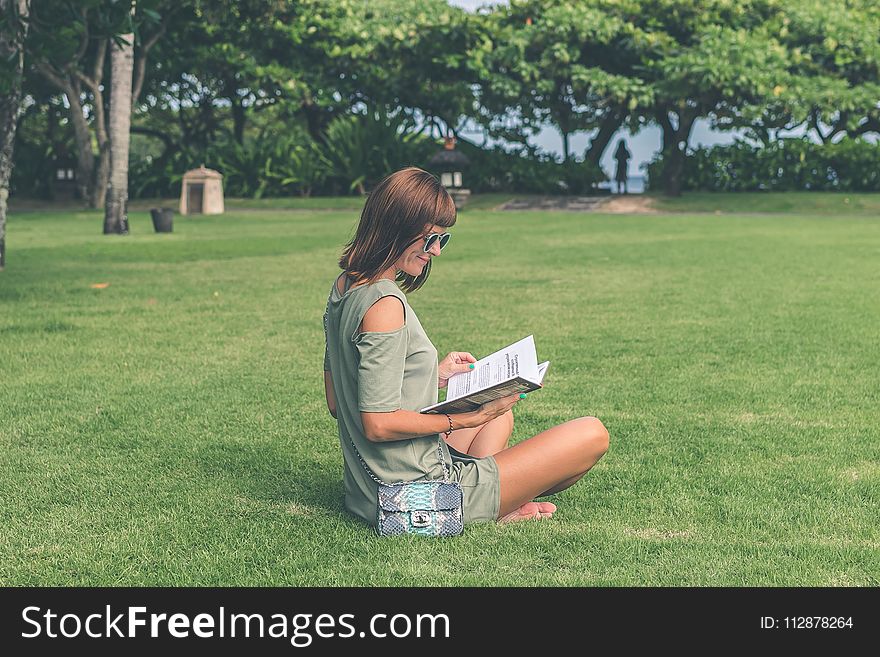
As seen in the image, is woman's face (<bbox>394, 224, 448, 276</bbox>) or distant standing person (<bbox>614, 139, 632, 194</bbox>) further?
distant standing person (<bbox>614, 139, 632, 194</bbox>)

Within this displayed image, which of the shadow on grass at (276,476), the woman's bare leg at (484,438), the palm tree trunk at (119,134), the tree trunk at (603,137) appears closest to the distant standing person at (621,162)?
the tree trunk at (603,137)

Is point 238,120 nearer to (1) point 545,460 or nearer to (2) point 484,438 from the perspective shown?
(2) point 484,438

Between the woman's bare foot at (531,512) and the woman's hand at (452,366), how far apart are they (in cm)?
57

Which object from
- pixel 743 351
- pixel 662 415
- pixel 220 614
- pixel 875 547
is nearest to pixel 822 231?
pixel 743 351

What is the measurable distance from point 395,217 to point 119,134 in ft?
59.3

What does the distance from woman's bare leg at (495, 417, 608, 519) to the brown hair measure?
0.94 m

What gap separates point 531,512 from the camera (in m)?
4.47

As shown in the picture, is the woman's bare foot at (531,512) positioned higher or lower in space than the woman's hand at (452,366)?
lower

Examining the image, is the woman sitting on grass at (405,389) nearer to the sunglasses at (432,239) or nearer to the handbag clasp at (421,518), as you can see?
the sunglasses at (432,239)

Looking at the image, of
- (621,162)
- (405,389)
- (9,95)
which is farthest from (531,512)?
(621,162)

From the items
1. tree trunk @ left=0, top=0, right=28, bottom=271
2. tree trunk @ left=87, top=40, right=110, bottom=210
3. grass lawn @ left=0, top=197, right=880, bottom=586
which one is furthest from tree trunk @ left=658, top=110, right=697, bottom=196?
tree trunk @ left=0, top=0, right=28, bottom=271

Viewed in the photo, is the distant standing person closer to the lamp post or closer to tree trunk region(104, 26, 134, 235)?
the lamp post

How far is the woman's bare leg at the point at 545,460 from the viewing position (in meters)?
4.36

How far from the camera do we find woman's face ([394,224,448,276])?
3891 mm
